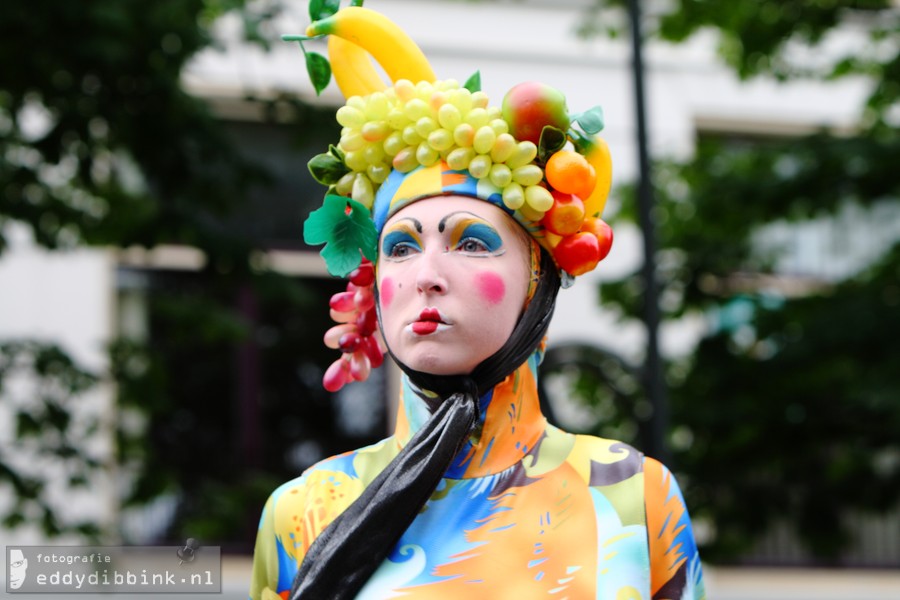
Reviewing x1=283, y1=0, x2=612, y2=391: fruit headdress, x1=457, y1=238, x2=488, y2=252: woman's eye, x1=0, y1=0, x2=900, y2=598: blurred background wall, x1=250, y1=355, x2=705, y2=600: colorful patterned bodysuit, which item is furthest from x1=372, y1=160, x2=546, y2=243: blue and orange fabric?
x1=0, y1=0, x2=900, y2=598: blurred background wall

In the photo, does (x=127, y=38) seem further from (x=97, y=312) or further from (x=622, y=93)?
(x=622, y=93)

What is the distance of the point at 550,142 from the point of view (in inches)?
123

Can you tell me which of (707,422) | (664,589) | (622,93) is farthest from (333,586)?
(622,93)

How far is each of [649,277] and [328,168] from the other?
4.35m

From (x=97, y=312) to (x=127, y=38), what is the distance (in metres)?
5.61

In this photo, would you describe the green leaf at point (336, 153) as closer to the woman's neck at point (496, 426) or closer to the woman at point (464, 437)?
the woman at point (464, 437)

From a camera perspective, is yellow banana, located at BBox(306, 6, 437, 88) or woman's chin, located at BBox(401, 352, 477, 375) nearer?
woman's chin, located at BBox(401, 352, 477, 375)

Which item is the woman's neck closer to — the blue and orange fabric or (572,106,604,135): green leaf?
the blue and orange fabric

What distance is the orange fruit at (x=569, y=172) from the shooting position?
10.1ft

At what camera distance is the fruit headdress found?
3.08 m

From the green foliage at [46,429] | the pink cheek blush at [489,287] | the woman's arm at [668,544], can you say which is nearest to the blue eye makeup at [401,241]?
the pink cheek blush at [489,287]

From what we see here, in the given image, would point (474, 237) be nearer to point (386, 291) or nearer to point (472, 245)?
point (472, 245)

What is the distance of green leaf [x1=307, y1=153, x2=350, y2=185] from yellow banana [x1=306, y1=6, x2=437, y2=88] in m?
0.26

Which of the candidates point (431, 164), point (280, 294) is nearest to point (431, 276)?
point (431, 164)
